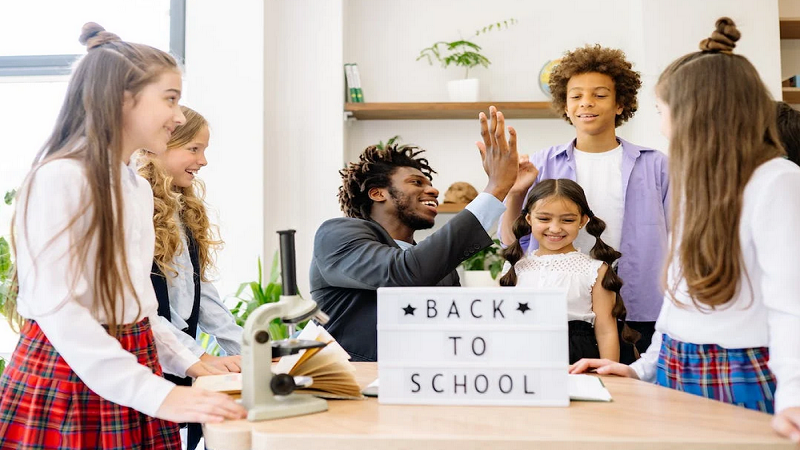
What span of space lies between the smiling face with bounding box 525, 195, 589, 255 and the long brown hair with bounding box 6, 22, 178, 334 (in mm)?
1166

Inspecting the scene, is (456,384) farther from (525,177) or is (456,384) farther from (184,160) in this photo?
(184,160)

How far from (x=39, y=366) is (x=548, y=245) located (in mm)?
1400

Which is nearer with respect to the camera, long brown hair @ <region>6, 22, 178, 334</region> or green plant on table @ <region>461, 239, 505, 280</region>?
long brown hair @ <region>6, 22, 178, 334</region>

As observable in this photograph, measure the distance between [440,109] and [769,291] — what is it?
2.94 metres

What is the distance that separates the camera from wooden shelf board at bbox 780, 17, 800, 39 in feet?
12.7

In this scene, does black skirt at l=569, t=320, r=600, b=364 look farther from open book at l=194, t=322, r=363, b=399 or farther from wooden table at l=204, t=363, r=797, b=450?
open book at l=194, t=322, r=363, b=399

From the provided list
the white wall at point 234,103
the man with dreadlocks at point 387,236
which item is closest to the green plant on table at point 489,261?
the white wall at point 234,103

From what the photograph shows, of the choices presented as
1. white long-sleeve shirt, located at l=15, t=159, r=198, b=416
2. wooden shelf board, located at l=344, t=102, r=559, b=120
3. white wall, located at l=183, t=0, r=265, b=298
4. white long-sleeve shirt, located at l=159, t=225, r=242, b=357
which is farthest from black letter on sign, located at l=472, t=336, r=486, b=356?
wooden shelf board, located at l=344, t=102, r=559, b=120

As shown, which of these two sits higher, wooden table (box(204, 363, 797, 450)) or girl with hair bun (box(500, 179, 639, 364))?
girl with hair bun (box(500, 179, 639, 364))

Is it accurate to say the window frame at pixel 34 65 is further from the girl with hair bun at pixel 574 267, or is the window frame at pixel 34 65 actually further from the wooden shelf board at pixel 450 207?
the girl with hair bun at pixel 574 267

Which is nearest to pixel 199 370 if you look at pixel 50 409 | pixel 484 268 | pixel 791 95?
pixel 50 409

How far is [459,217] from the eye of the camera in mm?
1739

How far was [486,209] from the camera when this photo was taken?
67.5 inches

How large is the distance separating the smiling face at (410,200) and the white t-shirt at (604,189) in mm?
466
